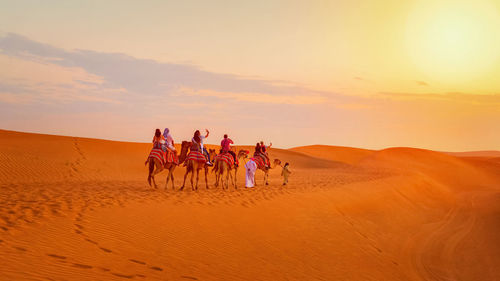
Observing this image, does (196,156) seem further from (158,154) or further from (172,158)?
(158,154)

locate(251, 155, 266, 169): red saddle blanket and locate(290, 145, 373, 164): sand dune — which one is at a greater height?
locate(290, 145, 373, 164): sand dune

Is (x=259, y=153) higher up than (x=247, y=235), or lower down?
higher up

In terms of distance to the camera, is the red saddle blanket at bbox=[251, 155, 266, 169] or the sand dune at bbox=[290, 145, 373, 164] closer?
the red saddle blanket at bbox=[251, 155, 266, 169]

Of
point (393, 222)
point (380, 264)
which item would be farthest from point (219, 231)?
point (393, 222)

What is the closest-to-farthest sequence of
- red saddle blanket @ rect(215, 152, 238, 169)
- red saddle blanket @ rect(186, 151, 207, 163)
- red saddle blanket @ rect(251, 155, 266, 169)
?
1. red saddle blanket @ rect(186, 151, 207, 163)
2. red saddle blanket @ rect(215, 152, 238, 169)
3. red saddle blanket @ rect(251, 155, 266, 169)

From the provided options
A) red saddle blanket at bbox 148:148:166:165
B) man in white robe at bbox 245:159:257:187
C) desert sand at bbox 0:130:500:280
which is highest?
red saddle blanket at bbox 148:148:166:165

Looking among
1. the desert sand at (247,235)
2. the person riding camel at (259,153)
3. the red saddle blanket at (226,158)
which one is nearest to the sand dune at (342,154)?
the desert sand at (247,235)

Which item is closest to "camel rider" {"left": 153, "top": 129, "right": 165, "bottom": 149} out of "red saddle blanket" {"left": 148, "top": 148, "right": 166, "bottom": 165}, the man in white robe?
"red saddle blanket" {"left": 148, "top": 148, "right": 166, "bottom": 165}

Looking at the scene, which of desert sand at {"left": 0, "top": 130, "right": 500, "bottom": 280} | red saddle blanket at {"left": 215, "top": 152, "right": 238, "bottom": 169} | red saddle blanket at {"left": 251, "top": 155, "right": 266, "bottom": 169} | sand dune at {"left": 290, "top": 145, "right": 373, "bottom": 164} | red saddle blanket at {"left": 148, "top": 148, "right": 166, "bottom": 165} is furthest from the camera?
sand dune at {"left": 290, "top": 145, "right": 373, "bottom": 164}

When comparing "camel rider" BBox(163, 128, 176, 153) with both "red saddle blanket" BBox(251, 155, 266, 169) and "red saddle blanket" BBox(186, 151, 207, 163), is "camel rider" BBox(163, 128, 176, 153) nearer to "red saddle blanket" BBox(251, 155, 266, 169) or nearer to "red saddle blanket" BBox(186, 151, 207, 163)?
"red saddle blanket" BBox(186, 151, 207, 163)

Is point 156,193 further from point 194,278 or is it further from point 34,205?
point 194,278

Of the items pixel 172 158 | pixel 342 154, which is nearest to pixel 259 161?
pixel 172 158

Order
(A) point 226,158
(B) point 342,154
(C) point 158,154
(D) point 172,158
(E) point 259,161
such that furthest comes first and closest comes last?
1. (B) point 342,154
2. (E) point 259,161
3. (A) point 226,158
4. (D) point 172,158
5. (C) point 158,154

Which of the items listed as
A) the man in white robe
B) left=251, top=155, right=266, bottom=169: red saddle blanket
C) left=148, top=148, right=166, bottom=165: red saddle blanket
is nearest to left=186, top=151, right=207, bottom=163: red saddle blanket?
left=148, top=148, right=166, bottom=165: red saddle blanket
